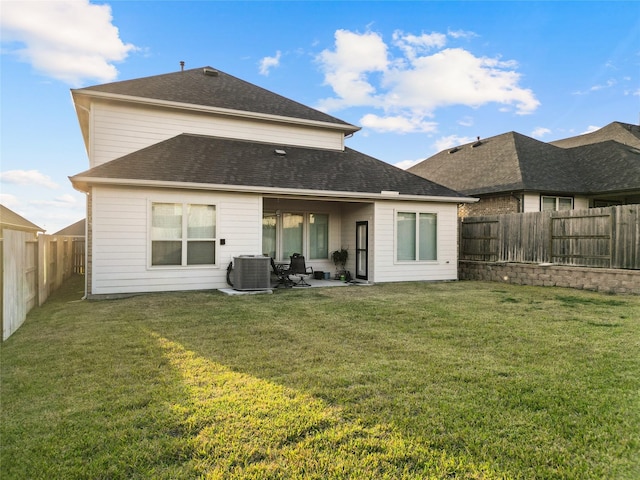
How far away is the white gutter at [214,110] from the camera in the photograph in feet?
36.8

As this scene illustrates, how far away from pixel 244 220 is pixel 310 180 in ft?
8.15

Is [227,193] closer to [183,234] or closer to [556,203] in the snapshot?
[183,234]

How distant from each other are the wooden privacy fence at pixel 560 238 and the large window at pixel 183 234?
9506mm

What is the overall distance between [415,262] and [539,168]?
949cm

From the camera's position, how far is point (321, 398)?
10.8 feet

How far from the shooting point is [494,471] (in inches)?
89.7

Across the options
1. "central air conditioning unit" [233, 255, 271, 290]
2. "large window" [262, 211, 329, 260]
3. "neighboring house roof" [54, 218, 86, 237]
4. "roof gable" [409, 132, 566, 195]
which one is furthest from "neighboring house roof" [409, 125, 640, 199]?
"neighboring house roof" [54, 218, 86, 237]

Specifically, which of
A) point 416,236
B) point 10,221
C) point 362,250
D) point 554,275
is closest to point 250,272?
point 362,250

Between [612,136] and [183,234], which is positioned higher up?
[612,136]

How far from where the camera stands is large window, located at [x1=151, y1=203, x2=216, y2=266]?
391 inches

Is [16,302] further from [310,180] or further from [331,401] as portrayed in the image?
[310,180]

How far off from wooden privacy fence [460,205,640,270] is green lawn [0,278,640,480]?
4.75 m

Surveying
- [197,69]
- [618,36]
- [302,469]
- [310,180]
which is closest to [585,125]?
[618,36]

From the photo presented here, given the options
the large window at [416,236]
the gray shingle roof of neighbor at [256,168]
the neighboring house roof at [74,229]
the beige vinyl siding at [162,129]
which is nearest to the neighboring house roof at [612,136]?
the gray shingle roof of neighbor at [256,168]
